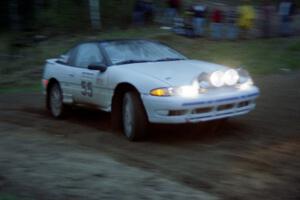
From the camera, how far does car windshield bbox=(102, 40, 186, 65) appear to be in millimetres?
8688

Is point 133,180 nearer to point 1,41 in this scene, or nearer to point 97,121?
point 97,121

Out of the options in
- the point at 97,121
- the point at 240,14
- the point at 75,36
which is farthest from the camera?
the point at 75,36

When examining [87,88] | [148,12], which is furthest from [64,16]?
[87,88]

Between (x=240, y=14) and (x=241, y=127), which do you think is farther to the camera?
(x=240, y=14)

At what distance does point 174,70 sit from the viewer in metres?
7.92

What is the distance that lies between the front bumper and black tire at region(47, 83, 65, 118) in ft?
9.90

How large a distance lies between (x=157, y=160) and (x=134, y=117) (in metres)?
1.05

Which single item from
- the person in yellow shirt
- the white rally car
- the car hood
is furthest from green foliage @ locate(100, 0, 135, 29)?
the car hood

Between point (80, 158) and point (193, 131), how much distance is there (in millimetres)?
2131

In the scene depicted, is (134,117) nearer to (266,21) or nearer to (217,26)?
(217,26)

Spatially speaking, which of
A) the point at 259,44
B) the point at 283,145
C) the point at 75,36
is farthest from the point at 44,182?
the point at 75,36

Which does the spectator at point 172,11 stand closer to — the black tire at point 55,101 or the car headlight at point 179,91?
the black tire at point 55,101

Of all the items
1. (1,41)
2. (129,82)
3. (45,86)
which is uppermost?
(129,82)

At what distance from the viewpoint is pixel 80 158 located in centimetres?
692
